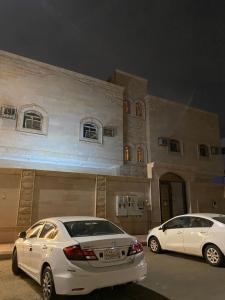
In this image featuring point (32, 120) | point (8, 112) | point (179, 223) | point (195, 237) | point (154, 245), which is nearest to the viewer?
point (195, 237)

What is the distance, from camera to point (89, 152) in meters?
17.1

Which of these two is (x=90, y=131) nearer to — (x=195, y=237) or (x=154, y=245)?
(x=154, y=245)

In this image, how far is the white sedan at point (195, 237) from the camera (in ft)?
24.2

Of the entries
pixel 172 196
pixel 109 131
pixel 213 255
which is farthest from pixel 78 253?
pixel 109 131

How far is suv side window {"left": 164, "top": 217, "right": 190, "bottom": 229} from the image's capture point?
879 centimetres

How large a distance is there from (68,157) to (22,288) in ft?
36.3

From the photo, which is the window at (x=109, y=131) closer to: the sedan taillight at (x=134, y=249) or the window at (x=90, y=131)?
the window at (x=90, y=131)

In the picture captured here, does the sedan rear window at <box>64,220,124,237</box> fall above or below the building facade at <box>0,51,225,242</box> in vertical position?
below

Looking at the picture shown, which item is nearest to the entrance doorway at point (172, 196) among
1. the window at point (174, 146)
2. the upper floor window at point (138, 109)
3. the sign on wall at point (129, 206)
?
the sign on wall at point (129, 206)

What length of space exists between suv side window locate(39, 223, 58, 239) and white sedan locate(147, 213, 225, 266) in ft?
16.2

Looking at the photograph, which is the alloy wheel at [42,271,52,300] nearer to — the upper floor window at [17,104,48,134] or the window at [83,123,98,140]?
the upper floor window at [17,104,48,134]

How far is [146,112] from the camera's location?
21.2 m

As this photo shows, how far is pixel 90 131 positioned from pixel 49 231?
12490 millimetres

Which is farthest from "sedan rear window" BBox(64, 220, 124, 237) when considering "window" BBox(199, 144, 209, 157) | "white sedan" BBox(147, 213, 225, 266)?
"window" BBox(199, 144, 209, 157)
